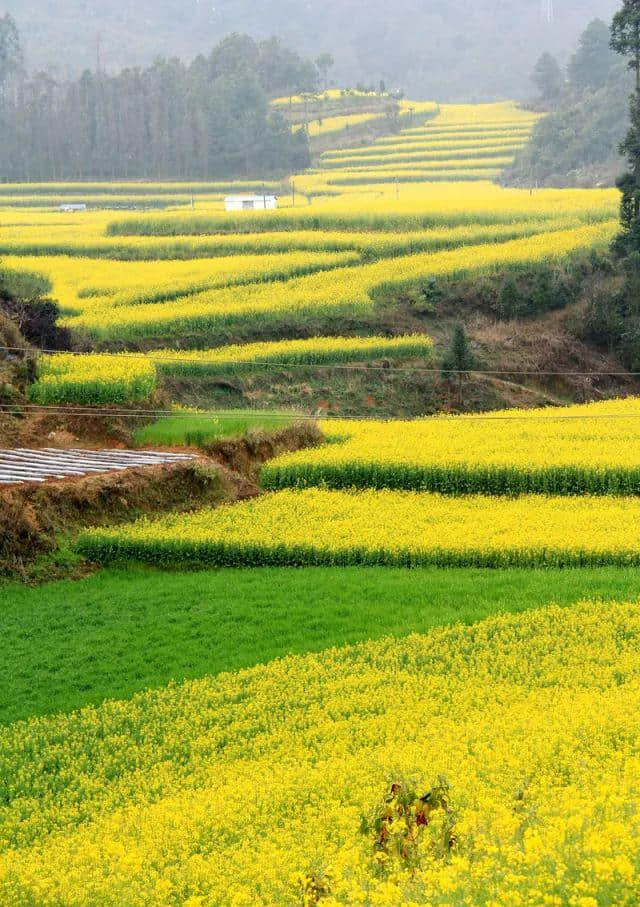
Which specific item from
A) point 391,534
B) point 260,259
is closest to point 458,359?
point 260,259

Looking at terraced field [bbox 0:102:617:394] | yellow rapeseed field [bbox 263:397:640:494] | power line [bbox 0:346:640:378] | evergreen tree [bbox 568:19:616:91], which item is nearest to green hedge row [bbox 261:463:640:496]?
yellow rapeseed field [bbox 263:397:640:494]

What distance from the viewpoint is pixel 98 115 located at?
84.9 meters

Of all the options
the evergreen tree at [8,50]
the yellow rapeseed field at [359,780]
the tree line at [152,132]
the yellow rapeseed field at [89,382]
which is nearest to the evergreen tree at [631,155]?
the yellow rapeseed field at [89,382]

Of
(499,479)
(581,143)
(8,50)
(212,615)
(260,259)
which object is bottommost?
(212,615)

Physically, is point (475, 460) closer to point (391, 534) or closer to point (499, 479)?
point (499, 479)

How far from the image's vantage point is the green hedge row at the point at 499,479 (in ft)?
79.4

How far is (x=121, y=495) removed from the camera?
2314cm

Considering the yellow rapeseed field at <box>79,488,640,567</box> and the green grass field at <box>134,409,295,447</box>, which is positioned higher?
the green grass field at <box>134,409,295,447</box>

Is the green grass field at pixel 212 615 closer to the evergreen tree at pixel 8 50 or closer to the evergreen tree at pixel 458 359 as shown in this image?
the evergreen tree at pixel 458 359

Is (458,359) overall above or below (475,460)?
above

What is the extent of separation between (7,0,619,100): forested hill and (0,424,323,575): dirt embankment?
107872 mm

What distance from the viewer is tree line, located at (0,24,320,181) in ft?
265

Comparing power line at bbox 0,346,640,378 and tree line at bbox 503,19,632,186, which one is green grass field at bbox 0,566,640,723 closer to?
power line at bbox 0,346,640,378

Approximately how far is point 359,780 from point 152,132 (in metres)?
76.0
